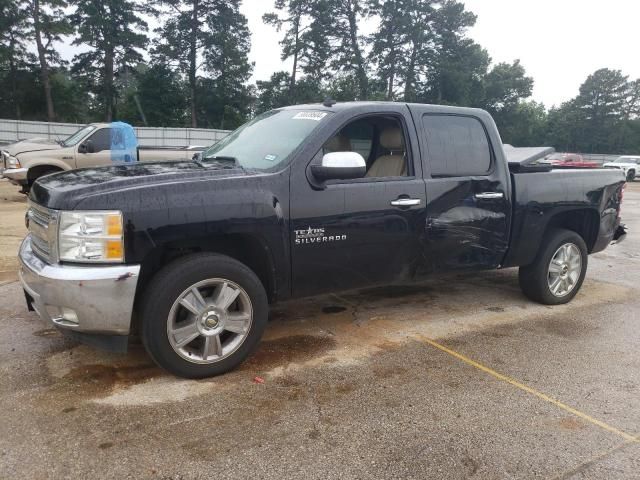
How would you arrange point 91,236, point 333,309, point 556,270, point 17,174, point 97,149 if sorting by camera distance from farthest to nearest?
point 97,149, point 17,174, point 556,270, point 333,309, point 91,236

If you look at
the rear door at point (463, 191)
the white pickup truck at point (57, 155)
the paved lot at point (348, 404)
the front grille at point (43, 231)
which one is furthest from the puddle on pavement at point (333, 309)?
the white pickup truck at point (57, 155)

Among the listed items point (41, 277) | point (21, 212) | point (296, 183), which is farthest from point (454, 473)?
point (21, 212)

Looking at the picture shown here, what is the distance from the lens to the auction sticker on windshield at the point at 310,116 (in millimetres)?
3945

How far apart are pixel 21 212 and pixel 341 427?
9472 mm

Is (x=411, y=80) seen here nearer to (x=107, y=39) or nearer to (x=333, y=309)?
(x=107, y=39)

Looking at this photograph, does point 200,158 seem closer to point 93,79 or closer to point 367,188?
point 367,188

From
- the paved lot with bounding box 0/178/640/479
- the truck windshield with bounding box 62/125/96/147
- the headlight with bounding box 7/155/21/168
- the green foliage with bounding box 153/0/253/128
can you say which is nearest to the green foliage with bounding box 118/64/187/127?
the green foliage with bounding box 153/0/253/128

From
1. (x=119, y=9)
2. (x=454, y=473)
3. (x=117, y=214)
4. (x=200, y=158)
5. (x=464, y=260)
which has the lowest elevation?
(x=454, y=473)

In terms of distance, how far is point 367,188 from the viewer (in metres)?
3.86

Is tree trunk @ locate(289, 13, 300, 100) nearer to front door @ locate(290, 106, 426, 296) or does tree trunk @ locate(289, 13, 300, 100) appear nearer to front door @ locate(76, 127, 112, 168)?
front door @ locate(76, 127, 112, 168)

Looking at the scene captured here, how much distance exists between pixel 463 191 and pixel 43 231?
10.3 feet

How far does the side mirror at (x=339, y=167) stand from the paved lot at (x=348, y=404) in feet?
4.39

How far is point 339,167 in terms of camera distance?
139 inches

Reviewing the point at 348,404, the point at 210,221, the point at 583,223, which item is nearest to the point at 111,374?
the point at 210,221
